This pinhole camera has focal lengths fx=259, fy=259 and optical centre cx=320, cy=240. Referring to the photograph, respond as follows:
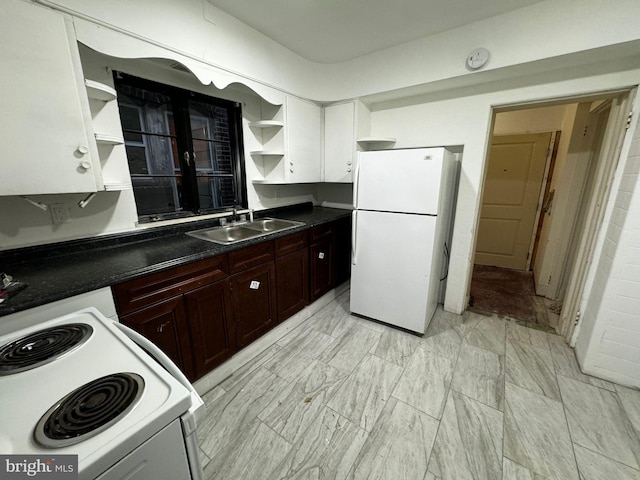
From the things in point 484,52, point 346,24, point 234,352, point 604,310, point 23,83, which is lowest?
point 234,352

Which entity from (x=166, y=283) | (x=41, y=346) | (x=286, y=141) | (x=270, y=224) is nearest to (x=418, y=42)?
(x=286, y=141)

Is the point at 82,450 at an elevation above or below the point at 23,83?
below

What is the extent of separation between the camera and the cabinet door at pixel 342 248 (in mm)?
2842

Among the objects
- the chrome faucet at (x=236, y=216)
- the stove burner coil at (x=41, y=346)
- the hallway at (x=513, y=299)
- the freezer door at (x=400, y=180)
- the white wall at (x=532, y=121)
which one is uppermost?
the white wall at (x=532, y=121)

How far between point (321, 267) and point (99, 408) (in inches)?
82.5

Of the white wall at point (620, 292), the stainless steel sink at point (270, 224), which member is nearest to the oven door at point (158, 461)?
the stainless steel sink at point (270, 224)

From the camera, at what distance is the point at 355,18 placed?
195 cm

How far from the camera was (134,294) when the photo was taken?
1.31 meters

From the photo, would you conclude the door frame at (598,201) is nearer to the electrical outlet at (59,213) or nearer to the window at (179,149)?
the window at (179,149)

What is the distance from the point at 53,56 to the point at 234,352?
6.22ft

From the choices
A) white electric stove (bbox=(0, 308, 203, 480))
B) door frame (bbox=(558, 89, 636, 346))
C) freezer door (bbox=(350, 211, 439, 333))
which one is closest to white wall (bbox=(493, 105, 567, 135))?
door frame (bbox=(558, 89, 636, 346))

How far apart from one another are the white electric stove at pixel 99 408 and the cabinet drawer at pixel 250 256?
2.84 feet

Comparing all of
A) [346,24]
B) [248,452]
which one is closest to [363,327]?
[248,452]

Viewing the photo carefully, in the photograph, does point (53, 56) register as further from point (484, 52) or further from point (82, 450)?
point (484, 52)
